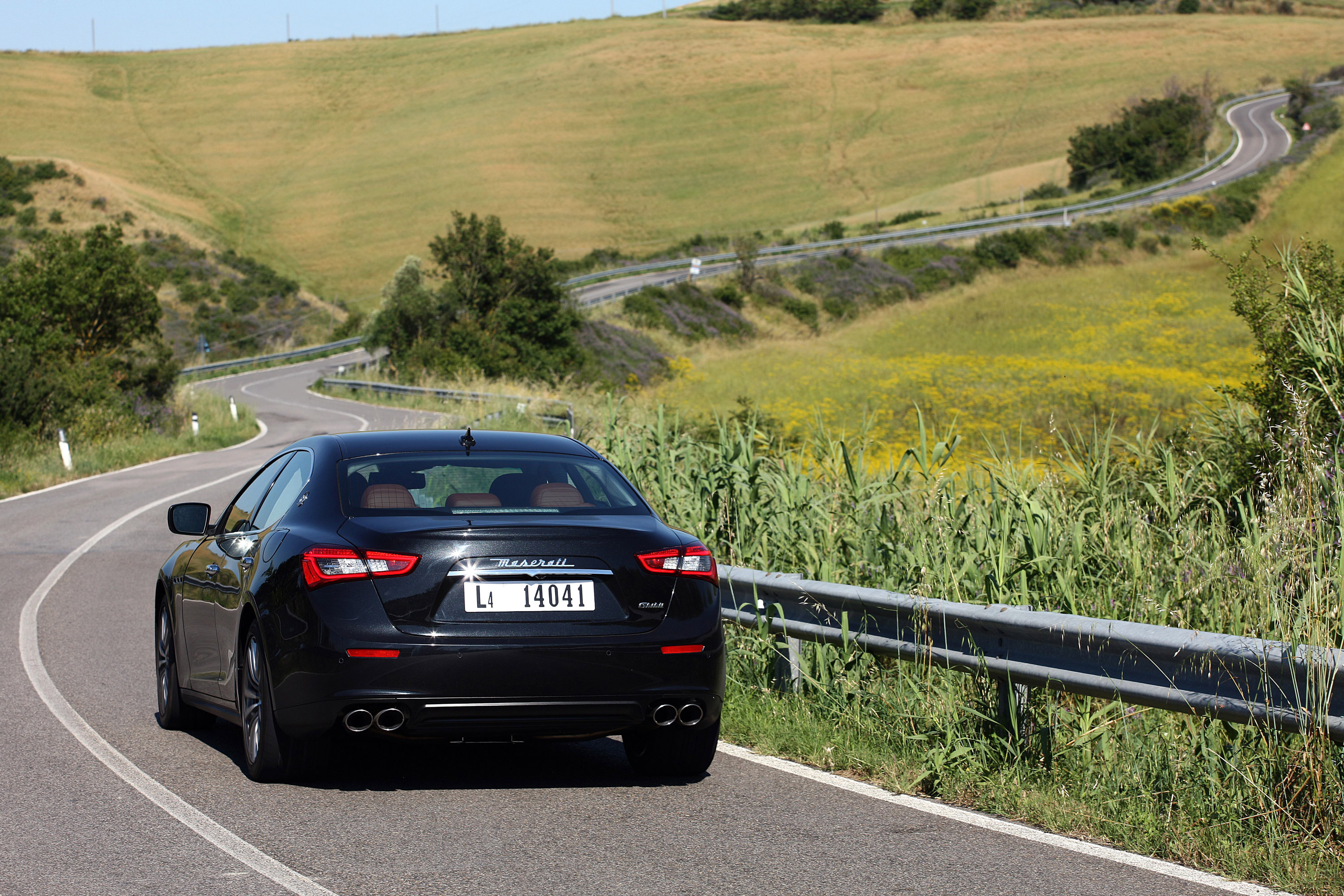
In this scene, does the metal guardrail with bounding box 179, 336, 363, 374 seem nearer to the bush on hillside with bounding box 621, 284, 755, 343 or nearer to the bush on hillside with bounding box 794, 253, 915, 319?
the bush on hillside with bounding box 621, 284, 755, 343

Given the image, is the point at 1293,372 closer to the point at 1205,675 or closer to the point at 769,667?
the point at 769,667

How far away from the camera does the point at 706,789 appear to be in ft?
20.5

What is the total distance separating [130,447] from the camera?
2950cm

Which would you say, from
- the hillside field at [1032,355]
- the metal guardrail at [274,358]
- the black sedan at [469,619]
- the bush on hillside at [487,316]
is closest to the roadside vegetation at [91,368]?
the bush on hillside at [487,316]

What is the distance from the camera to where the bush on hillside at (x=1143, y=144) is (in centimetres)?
8319

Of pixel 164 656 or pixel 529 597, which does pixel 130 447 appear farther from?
pixel 529 597

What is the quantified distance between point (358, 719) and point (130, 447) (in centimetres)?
2583

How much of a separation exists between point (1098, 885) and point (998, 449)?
22215 mm

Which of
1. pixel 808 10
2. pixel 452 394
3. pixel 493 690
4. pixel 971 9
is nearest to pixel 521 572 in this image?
pixel 493 690

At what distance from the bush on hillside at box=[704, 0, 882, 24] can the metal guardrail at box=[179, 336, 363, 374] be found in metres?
100

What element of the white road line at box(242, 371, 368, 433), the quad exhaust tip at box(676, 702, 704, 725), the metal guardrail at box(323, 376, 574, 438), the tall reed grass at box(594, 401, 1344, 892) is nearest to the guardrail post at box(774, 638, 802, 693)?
the tall reed grass at box(594, 401, 1344, 892)

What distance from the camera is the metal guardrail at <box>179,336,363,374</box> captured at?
196ft

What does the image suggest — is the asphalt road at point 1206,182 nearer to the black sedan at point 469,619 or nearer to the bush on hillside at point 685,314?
the bush on hillside at point 685,314

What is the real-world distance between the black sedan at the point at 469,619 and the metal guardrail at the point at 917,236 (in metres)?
54.1
